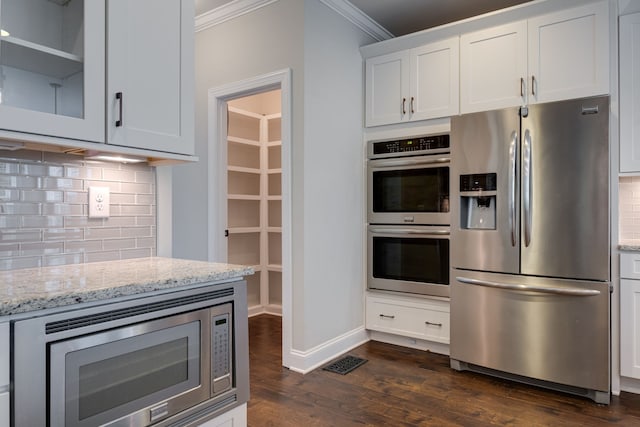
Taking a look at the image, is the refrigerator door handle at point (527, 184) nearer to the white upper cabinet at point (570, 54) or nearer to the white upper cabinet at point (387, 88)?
the white upper cabinet at point (570, 54)

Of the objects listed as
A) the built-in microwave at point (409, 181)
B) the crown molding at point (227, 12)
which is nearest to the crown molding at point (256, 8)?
the crown molding at point (227, 12)

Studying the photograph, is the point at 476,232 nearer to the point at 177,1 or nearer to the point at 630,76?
the point at 630,76

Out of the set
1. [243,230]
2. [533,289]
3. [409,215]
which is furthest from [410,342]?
[243,230]

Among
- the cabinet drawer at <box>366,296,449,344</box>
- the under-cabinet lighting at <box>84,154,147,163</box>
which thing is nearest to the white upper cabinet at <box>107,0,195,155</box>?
the under-cabinet lighting at <box>84,154,147,163</box>

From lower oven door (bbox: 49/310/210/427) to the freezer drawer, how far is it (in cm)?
195

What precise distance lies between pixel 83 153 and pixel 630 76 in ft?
10.1

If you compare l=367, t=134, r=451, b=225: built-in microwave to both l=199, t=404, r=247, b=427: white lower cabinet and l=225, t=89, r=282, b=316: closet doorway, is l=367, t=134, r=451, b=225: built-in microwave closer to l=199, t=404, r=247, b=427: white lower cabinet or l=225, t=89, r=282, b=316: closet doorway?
l=225, t=89, r=282, b=316: closet doorway

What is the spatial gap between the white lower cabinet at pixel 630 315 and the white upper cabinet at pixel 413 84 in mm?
1493

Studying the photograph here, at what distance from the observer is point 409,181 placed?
3285 millimetres

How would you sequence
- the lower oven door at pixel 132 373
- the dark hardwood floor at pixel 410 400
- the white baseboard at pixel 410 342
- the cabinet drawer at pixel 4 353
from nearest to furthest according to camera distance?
the cabinet drawer at pixel 4 353
the lower oven door at pixel 132 373
the dark hardwood floor at pixel 410 400
the white baseboard at pixel 410 342

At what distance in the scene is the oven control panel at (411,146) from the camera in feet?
10.3

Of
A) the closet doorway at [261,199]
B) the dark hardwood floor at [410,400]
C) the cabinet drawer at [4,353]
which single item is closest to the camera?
the cabinet drawer at [4,353]

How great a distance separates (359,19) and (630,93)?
2015 millimetres

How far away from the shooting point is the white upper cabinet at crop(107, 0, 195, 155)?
1.54 m
